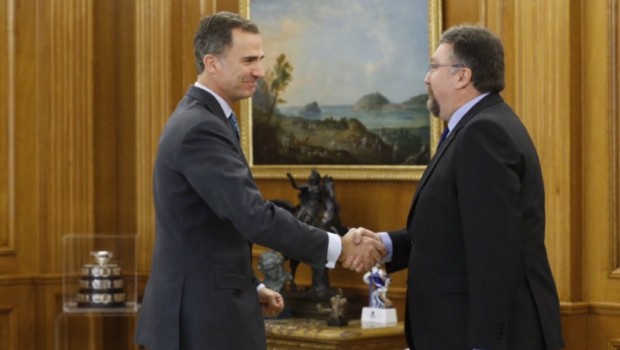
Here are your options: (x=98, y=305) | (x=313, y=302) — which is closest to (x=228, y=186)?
(x=313, y=302)

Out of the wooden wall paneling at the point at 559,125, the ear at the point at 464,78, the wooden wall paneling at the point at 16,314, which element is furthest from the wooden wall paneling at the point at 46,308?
the ear at the point at 464,78

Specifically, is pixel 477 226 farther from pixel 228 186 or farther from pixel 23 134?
pixel 23 134

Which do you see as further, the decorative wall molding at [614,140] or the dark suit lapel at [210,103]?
the decorative wall molding at [614,140]

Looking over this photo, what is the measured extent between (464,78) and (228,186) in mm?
862

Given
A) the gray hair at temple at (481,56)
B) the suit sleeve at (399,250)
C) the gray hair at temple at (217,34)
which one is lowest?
the suit sleeve at (399,250)

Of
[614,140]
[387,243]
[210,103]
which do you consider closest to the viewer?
[210,103]

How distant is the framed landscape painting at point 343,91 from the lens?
6.63m

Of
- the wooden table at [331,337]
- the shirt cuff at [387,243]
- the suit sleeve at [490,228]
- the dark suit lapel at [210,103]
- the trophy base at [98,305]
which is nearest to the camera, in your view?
the suit sleeve at [490,228]

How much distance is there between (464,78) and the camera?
4070mm

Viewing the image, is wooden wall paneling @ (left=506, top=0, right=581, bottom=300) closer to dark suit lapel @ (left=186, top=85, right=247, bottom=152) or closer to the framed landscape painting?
the framed landscape painting

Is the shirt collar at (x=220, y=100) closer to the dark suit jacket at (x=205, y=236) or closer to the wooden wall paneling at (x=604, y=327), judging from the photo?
the dark suit jacket at (x=205, y=236)

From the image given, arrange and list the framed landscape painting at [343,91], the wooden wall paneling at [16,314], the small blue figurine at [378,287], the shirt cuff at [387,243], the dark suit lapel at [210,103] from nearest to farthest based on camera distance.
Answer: the dark suit lapel at [210,103] < the shirt cuff at [387,243] < the small blue figurine at [378,287] < the framed landscape painting at [343,91] < the wooden wall paneling at [16,314]

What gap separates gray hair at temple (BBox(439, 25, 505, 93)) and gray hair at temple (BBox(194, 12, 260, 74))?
77cm

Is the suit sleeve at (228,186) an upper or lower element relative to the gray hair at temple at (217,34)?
lower
